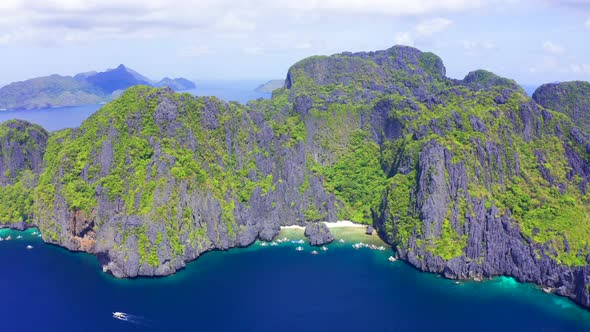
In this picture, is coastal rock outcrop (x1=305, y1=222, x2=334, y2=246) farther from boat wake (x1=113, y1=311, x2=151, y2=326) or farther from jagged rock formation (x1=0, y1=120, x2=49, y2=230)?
jagged rock formation (x1=0, y1=120, x2=49, y2=230)

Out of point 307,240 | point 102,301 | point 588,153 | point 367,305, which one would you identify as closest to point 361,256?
point 307,240

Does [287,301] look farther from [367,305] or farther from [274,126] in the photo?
[274,126]

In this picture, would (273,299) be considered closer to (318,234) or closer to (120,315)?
(120,315)

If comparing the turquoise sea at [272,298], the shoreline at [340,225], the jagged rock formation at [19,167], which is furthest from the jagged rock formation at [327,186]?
the jagged rock formation at [19,167]

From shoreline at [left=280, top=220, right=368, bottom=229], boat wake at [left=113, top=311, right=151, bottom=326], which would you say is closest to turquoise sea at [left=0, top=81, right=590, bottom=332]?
boat wake at [left=113, top=311, right=151, bottom=326]

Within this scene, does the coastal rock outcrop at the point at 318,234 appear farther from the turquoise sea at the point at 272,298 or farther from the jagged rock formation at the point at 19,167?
the jagged rock formation at the point at 19,167

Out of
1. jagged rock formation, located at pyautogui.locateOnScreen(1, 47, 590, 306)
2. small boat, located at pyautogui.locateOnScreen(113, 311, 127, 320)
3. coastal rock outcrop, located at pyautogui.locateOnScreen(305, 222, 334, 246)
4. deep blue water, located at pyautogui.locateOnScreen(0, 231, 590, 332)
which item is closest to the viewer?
deep blue water, located at pyautogui.locateOnScreen(0, 231, 590, 332)
